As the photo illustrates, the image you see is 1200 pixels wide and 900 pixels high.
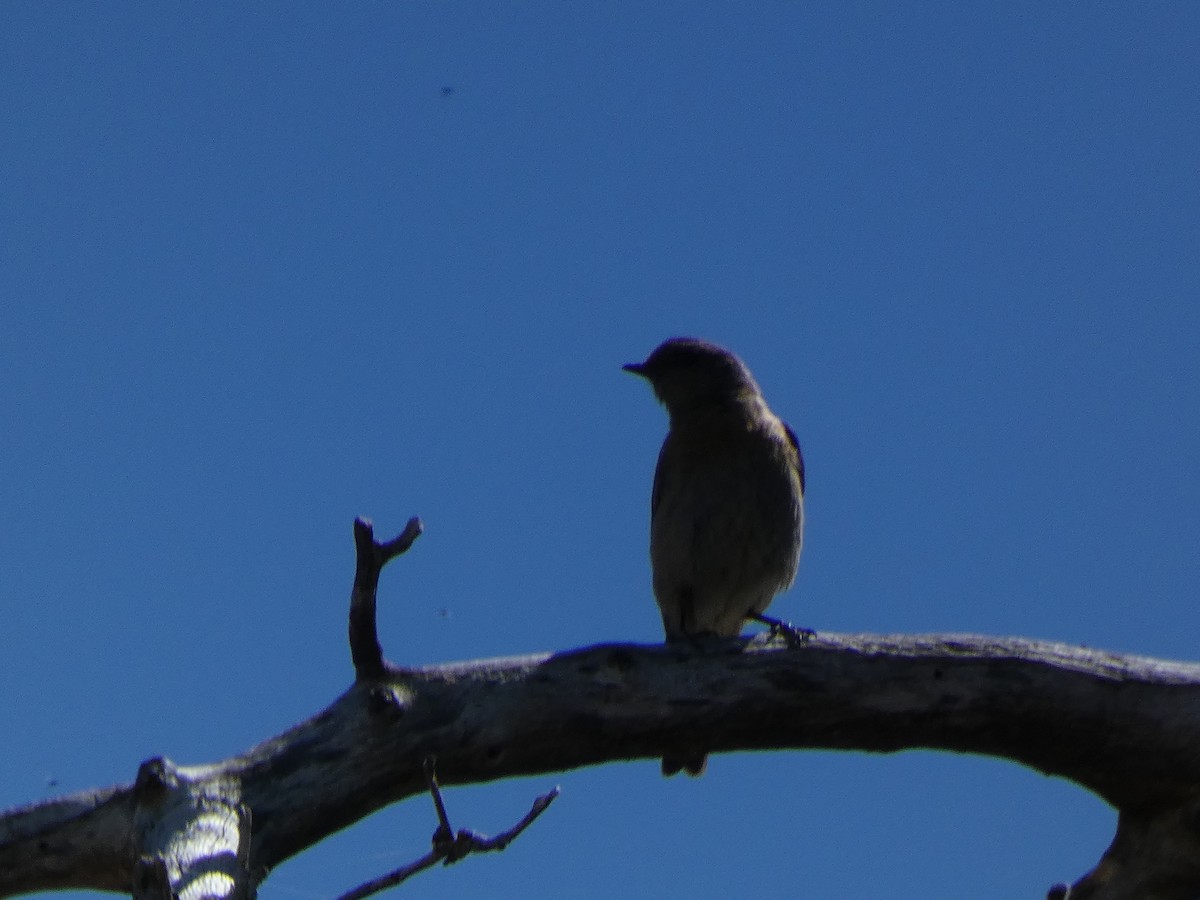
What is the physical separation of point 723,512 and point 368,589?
364cm

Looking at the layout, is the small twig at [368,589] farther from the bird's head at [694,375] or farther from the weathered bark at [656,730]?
the bird's head at [694,375]

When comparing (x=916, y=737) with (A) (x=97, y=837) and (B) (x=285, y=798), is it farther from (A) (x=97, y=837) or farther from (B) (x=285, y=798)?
(A) (x=97, y=837)

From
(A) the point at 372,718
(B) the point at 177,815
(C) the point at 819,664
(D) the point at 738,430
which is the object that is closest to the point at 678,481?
(D) the point at 738,430

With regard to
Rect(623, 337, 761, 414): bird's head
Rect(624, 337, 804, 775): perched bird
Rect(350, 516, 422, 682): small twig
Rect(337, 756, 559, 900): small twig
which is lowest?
Rect(337, 756, 559, 900): small twig

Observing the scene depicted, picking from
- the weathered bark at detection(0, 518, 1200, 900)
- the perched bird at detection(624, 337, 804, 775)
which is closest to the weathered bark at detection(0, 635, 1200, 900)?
the weathered bark at detection(0, 518, 1200, 900)

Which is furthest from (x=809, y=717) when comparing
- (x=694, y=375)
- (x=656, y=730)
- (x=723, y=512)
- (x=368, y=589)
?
(x=694, y=375)

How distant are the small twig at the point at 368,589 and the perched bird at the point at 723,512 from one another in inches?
135

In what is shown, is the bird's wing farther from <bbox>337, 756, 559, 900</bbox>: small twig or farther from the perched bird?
<bbox>337, 756, 559, 900</bbox>: small twig

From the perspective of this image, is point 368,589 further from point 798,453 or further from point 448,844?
point 798,453

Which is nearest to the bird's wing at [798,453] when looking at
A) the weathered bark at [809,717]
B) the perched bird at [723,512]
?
the perched bird at [723,512]

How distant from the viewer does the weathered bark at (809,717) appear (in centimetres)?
519

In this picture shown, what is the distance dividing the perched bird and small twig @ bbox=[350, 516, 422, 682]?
11.3ft

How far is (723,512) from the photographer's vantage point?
8375mm

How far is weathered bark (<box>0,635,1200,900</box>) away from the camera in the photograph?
5.19 meters
